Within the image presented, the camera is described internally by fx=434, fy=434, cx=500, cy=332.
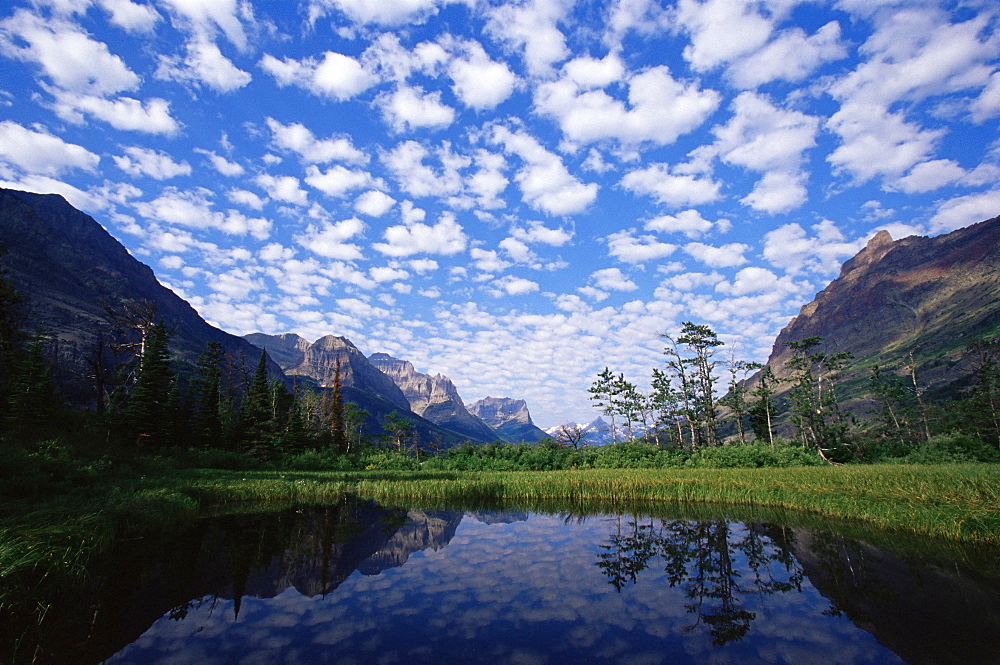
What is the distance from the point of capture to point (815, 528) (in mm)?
16719

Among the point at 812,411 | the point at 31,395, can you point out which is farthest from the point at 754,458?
the point at 31,395

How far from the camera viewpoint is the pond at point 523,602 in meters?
7.74

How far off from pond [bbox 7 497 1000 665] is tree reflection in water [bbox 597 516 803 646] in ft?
0.22

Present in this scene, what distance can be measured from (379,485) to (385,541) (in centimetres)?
1068

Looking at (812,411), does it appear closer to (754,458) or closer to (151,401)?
(754,458)

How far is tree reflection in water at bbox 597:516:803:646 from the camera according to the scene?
9703 mm

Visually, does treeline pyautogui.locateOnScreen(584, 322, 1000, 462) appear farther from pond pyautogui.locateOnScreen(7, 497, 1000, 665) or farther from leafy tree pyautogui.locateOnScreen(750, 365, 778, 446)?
pond pyautogui.locateOnScreen(7, 497, 1000, 665)

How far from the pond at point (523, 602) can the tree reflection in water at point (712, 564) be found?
0.22 ft

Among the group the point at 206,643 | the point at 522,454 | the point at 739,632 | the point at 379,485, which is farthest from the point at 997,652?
the point at 522,454

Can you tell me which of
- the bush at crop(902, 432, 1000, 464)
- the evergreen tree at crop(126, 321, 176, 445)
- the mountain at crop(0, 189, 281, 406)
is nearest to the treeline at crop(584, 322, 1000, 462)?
the bush at crop(902, 432, 1000, 464)

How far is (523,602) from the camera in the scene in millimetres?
10375

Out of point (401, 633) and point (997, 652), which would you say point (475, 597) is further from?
point (997, 652)

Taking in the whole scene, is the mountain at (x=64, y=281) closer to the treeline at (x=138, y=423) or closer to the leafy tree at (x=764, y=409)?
the treeline at (x=138, y=423)

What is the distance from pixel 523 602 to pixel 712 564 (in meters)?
6.26
